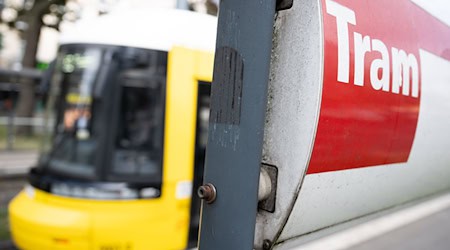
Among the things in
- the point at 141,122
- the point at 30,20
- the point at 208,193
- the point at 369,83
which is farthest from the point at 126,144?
the point at 30,20

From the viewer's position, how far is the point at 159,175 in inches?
158

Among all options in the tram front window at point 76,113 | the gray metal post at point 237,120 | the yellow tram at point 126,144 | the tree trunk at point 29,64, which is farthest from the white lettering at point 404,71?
the tree trunk at point 29,64

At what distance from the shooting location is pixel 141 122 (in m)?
4.05

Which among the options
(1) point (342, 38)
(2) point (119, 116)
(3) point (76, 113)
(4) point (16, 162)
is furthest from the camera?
(4) point (16, 162)

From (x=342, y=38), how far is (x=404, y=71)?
0.95 ft

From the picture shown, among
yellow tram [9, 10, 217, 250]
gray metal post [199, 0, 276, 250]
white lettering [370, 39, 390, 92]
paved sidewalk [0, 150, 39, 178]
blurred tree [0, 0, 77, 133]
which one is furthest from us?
blurred tree [0, 0, 77, 133]

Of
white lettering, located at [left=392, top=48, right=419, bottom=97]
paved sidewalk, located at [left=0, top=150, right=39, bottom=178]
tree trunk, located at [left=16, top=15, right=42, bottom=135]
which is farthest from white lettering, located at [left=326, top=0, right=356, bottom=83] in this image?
tree trunk, located at [left=16, top=15, right=42, bottom=135]

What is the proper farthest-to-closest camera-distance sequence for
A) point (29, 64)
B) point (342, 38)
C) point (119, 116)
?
point (29, 64)
point (119, 116)
point (342, 38)

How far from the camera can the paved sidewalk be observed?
9469 mm

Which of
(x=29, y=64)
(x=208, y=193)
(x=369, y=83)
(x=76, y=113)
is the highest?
(x=29, y=64)

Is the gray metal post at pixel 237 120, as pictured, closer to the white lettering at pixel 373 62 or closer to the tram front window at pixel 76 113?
the white lettering at pixel 373 62

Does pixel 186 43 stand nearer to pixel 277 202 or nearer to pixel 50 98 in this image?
pixel 50 98

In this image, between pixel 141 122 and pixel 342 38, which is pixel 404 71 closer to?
pixel 342 38

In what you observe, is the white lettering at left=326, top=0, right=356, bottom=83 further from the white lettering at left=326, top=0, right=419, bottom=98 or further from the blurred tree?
the blurred tree
